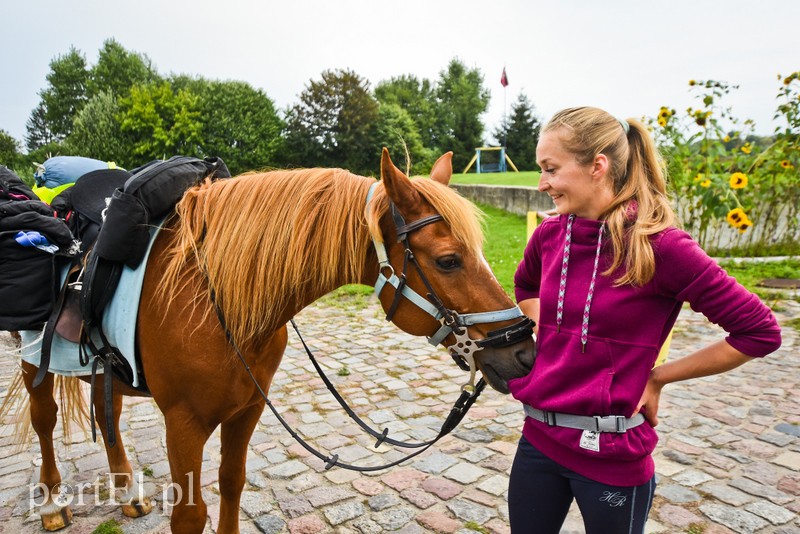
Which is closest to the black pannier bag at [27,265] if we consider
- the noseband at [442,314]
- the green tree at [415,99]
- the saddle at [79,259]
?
the saddle at [79,259]

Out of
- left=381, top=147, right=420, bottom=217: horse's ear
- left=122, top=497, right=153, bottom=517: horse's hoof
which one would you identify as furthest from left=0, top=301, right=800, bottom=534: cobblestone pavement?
left=381, top=147, right=420, bottom=217: horse's ear

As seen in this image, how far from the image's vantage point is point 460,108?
158 ft

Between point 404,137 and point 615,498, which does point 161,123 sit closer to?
point 404,137

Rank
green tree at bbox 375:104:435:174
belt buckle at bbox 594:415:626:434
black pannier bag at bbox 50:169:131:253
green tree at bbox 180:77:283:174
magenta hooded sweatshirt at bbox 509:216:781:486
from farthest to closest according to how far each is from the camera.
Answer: green tree at bbox 375:104:435:174 → green tree at bbox 180:77:283:174 → black pannier bag at bbox 50:169:131:253 → belt buckle at bbox 594:415:626:434 → magenta hooded sweatshirt at bbox 509:216:781:486

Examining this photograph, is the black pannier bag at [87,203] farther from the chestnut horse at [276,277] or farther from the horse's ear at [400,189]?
the horse's ear at [400,189]

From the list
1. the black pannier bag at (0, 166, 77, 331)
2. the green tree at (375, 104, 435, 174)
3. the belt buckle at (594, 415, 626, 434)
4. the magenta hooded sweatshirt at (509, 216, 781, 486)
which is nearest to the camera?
the magenta hooded sweatshirt at (509, 216, 781, 486)

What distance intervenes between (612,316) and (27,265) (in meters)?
2.57

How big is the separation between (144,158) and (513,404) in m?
31.0

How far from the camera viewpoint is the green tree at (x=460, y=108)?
42.4 meters

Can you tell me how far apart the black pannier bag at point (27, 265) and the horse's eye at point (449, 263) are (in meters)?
1.84

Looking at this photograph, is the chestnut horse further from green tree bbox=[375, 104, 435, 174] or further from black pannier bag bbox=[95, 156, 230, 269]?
green tree bbox=[375, 104, 435, 174]

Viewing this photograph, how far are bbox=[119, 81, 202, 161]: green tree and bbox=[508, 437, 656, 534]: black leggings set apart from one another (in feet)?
98.4

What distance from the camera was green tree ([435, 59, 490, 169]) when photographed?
42375 millimetres

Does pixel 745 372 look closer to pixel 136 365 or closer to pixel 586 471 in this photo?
pixel 586 471
